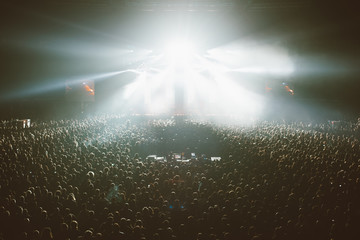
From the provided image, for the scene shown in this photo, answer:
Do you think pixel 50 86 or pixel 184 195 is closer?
pixel 184 195

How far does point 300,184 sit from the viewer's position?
791 cm

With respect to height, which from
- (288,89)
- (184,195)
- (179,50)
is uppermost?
(179,50)

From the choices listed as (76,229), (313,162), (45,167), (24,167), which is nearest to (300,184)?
A: (313,162)

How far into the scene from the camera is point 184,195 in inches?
283

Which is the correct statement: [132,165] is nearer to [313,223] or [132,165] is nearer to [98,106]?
[313,223]

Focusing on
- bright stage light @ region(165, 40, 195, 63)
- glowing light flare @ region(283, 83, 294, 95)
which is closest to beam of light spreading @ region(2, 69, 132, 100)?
bright stage light @ region(165, 40, 195, 63)

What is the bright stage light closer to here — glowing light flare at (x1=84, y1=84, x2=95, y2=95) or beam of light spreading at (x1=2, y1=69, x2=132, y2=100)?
beam of light spreading at (x1=2, y1=69, x2=132, y2=100)

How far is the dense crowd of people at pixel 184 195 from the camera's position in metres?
5.57

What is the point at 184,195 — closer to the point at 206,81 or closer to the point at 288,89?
the point at 288,89

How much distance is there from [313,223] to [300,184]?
226cm

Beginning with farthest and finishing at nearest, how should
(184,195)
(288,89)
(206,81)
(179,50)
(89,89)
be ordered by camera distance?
1. (206,81)
2. (89,89)
3. (288,89)
4. (179,50)
5. (184,195)

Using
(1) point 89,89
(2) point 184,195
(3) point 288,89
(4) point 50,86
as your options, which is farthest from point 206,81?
(2) point 184,195

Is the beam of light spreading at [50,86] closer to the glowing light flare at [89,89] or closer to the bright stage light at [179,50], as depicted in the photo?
the glowing light flare at [89,89]

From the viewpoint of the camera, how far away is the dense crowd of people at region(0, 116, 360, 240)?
5.57 m
